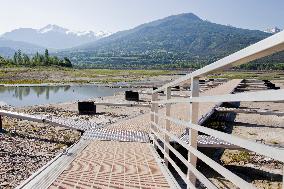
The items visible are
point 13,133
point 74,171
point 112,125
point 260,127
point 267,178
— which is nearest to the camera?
point 74,171

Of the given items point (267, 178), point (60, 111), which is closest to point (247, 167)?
point (267, 178)

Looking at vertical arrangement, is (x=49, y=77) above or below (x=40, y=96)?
above

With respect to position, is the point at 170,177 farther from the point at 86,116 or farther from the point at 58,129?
the point at 86,116

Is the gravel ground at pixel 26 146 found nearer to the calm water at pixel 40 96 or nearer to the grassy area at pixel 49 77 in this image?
the calm water at pixel 40 96

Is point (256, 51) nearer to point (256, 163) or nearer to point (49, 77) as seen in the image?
point (256, 163)

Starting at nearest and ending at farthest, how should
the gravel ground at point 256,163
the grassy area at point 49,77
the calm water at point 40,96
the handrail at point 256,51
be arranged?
1. the handrail at point 256,51
2. the gravel ground at point 256,163
3. the calm water at point 40,96
4. the grassy area at point 49,77

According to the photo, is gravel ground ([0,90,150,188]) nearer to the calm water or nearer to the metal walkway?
the metal walkway

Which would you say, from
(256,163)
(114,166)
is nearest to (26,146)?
(114,166)

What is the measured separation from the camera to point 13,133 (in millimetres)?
13852

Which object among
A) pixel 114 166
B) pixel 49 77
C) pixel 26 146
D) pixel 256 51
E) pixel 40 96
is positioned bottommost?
pixel 40 96

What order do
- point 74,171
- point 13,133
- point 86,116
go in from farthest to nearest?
point 86,116 → point 13,133 → point 74,171

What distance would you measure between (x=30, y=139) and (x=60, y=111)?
9.93m

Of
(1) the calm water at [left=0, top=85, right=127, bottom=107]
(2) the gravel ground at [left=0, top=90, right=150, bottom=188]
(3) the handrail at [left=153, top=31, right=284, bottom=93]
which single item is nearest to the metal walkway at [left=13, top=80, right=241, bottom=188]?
(2) the gravel ground at [left=0, top=90, right=150, bottom=188]

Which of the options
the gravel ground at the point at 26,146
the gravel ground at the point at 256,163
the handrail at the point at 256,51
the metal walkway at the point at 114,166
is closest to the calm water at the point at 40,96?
the gravel ground at the point at 26,146
